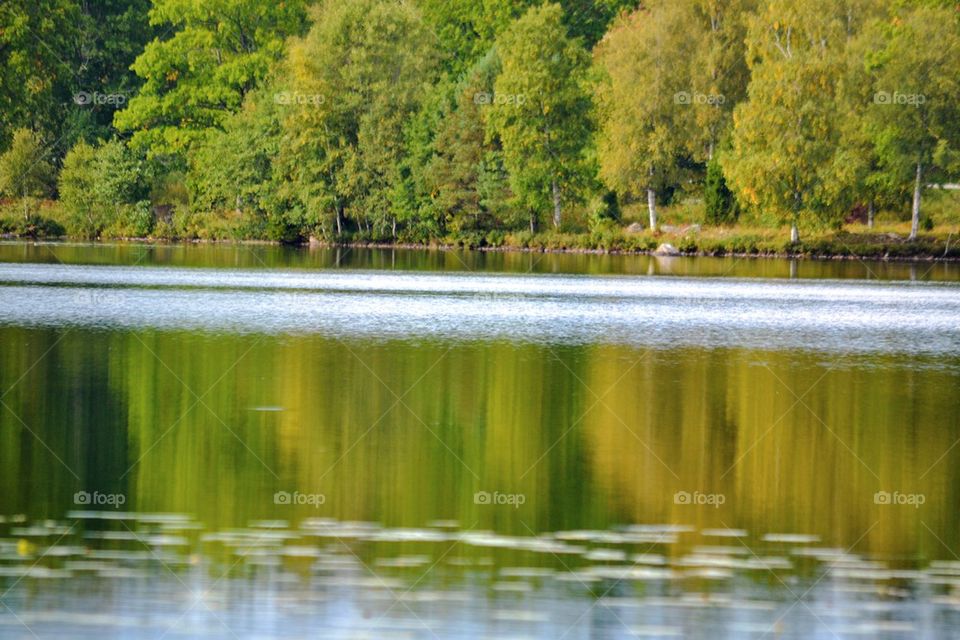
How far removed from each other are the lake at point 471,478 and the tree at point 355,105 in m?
45.8

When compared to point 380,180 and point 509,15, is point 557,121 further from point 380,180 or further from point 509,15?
point 509,15

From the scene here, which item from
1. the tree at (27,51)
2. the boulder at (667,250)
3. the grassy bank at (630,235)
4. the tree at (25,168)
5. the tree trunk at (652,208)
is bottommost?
the boulder at (667,250)

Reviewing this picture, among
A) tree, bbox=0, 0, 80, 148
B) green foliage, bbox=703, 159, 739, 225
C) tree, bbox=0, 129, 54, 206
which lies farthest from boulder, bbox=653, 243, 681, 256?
tree, bbox=0, 129, 54, 206

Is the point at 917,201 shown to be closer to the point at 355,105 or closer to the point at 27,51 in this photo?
the point at 355,105

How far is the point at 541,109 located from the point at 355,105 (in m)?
10.3

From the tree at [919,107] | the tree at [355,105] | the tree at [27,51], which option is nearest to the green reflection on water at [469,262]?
the tree at [919,107]

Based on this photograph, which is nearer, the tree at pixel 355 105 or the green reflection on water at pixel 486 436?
the green reflection on water at pixel 486 436

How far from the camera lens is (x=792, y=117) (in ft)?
210

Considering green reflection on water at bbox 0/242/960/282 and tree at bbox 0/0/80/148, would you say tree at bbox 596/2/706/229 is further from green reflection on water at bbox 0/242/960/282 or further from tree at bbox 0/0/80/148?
tree at bbox 0/0/80/148

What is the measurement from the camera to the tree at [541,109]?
71.0 meters

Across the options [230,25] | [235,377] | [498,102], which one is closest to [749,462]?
[235,377]

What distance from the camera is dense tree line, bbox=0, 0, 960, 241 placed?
A: 210 feet

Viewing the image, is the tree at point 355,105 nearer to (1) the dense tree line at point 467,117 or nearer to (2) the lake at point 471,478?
(1) the dense tree line at point 467,117

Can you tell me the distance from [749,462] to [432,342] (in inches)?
472
